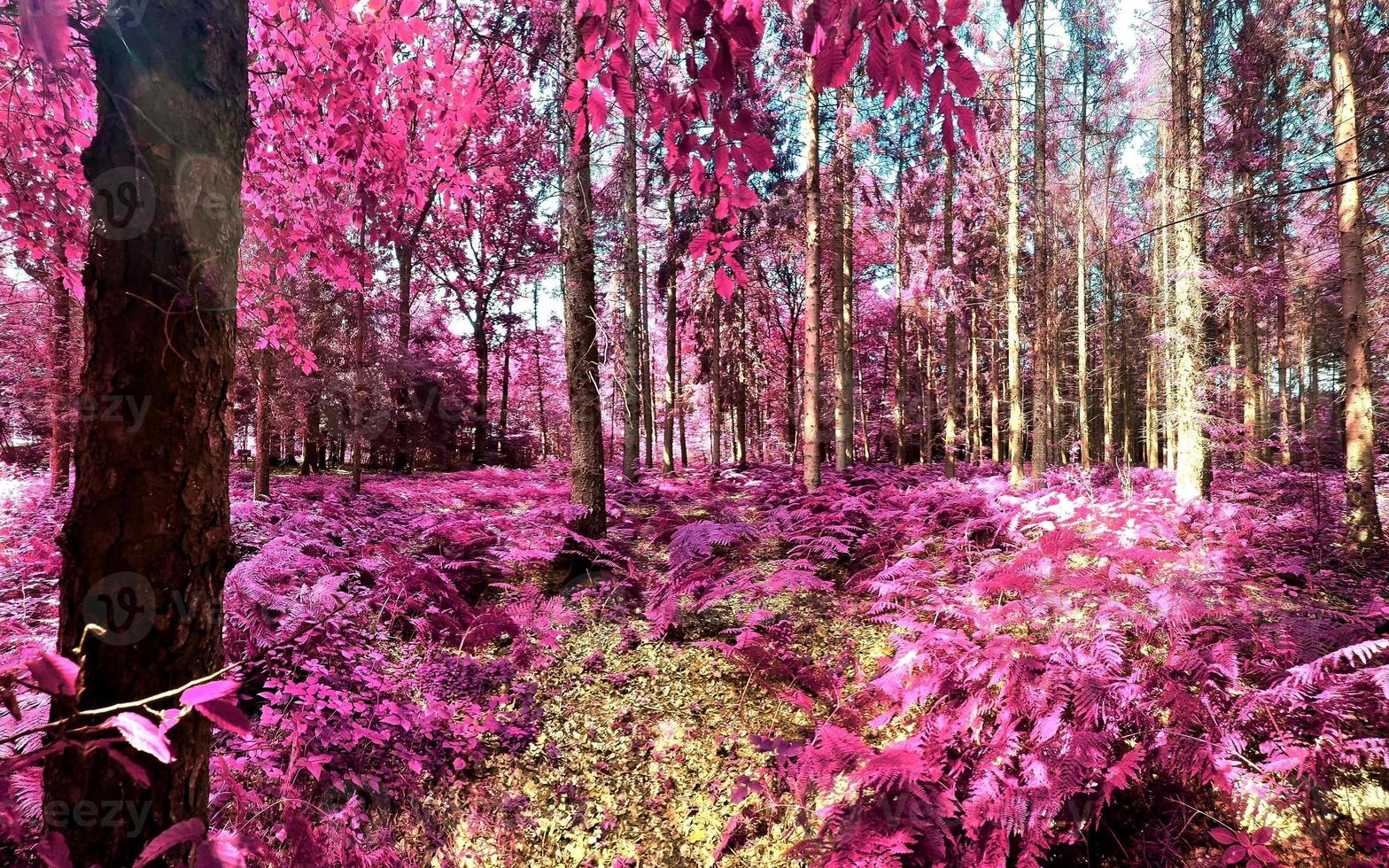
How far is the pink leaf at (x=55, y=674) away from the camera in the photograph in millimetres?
922

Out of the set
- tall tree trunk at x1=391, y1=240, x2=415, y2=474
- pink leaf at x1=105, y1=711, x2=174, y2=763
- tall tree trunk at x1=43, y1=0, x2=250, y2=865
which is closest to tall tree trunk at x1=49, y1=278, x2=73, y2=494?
tall tree trunk at x1=391, y1=240, x2=415, y2=474

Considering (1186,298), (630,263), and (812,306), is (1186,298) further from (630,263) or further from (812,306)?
(630,263)

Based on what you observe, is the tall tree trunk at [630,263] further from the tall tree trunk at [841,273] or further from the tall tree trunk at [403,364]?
the tall tree trunk at [403,364]

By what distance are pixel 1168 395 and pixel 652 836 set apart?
10.0 m

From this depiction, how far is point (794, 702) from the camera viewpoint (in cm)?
329

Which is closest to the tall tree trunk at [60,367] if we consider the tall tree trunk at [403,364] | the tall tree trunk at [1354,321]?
the tall tree trunk at [403,364]

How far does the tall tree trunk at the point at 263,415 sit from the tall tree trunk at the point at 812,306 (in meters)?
7.45

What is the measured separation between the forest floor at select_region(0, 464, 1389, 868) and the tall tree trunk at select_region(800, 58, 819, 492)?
2.58 metres

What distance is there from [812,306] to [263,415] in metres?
7.80

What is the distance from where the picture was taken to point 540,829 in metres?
2.70

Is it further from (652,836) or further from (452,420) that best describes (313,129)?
(452,420)

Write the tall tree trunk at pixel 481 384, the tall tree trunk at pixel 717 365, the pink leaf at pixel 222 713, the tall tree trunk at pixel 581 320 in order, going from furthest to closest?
the tall tree trunk at pixel 481 384, the tall tree trunk at pixel 717 365, the tall tree trunk at pixel 581 320, the pink leaf at pixel 222 713

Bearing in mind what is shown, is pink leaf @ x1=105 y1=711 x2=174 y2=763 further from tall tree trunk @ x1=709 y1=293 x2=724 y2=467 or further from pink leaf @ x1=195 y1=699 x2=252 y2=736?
tall tree trunk @ x1=709 y1=293 x2=724 y2=467

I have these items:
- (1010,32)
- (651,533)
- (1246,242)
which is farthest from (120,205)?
(1246,242)
